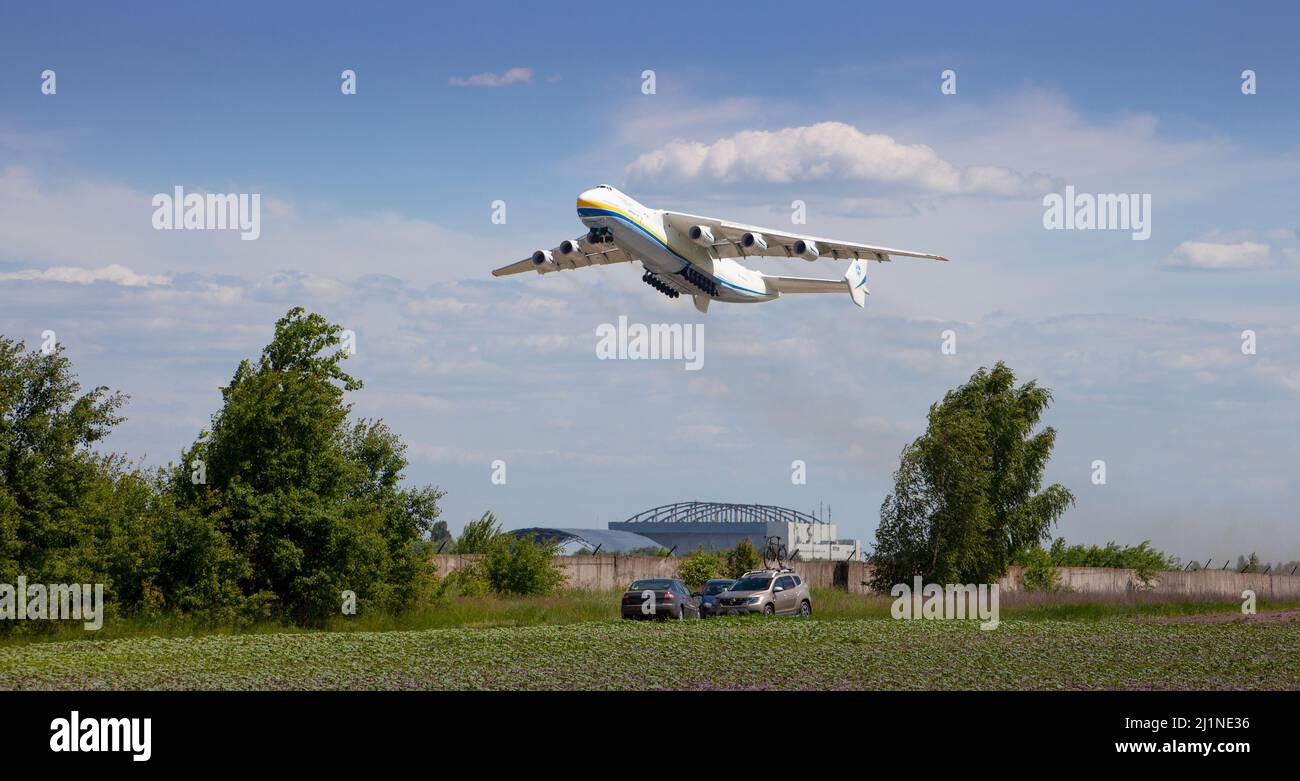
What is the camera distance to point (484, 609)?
121ft

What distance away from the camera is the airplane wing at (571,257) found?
41750 mm

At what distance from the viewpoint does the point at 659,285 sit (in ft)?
133

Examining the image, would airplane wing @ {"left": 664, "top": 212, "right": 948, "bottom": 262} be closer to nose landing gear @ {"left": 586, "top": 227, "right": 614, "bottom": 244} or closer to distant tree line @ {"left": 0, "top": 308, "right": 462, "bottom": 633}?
nose landing gear @ {"left": 586, "top": 227, "right": 614, "bottom": 244}

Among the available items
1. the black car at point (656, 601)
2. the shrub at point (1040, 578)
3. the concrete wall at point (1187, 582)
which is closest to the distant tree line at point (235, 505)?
the black car at point (656, 601)

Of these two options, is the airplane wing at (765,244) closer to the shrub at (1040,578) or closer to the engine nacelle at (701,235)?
the engine nacelle at (701,235)

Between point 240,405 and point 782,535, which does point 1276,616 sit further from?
point 782,535

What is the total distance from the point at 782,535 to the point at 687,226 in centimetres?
6100

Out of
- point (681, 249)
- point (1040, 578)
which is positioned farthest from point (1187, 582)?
point (681, 249)

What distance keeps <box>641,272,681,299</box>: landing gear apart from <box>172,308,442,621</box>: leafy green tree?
11117 millimetres

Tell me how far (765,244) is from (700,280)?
2.32 metres

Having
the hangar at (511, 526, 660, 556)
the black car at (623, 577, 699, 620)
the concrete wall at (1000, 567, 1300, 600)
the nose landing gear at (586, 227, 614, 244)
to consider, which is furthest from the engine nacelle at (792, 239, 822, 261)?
the hangar at (511, 526, 660, 556)

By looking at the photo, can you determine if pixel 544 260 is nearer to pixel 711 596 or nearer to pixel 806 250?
pixel 806 250
